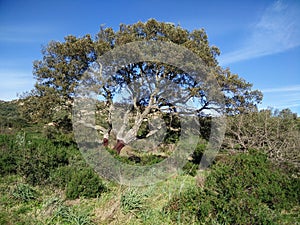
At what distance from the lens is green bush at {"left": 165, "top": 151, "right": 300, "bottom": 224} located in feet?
11.0

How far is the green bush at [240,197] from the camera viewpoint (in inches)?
132

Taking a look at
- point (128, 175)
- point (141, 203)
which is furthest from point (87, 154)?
point (141, 203)

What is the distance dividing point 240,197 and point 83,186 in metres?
3.03

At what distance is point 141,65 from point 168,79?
138 centimetres

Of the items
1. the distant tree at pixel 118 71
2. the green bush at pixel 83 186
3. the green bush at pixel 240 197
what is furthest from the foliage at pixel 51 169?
the distant tree at pixel 118 71

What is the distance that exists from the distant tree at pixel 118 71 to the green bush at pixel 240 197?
202 inches

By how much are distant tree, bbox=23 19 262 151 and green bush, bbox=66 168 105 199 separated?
5.39 meters

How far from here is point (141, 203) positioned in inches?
161

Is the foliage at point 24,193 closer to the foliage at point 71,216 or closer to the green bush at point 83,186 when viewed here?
the green bush at point 83,186

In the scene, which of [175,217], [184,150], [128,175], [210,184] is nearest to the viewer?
[175,217]

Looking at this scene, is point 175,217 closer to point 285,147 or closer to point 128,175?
point 128,175

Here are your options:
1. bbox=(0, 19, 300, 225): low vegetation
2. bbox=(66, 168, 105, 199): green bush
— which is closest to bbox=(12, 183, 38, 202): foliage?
bbox=(0, 19, 300, 225): low vegetation

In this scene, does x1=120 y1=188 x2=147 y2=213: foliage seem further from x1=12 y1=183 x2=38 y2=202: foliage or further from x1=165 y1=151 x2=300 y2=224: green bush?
x1=12 y1=183 x2=38 y2=202: foliage

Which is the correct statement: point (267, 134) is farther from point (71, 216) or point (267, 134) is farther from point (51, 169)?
point (51, 169)
